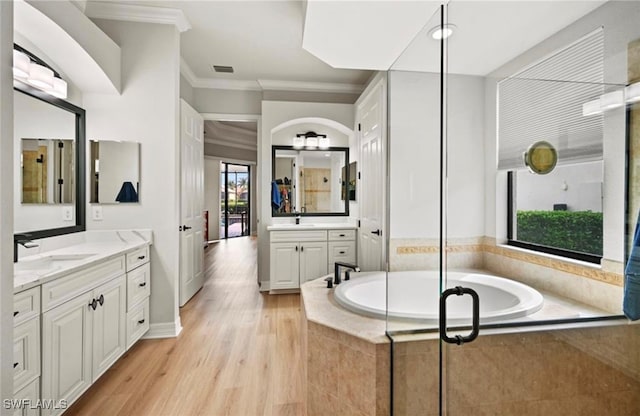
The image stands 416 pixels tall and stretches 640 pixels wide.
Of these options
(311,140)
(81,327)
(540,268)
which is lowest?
(81,327)

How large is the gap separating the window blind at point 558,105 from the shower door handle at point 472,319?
1.93 ft

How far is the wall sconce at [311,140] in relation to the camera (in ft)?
15.2

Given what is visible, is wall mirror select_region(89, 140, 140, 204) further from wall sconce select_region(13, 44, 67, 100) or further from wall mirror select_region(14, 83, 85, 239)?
wall sconce select_region(13, 44, 67, 100)

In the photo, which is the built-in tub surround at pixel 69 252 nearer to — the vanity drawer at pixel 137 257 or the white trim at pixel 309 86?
the vanity drawer at pixel 137 257

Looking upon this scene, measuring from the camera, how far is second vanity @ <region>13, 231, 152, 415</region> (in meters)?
1.44

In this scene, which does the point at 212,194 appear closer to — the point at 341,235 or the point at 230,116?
the point at 230,116

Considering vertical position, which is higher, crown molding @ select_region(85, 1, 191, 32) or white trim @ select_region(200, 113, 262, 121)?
crown molding @ select_region(85, 1, 191, 32)

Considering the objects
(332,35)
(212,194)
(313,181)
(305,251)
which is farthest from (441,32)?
(212,194)

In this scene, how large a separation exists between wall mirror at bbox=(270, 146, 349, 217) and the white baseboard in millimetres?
2186

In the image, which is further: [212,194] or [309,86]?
[212,194]

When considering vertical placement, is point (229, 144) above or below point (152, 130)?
above

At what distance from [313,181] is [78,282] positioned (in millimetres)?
3341

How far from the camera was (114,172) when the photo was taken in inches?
107

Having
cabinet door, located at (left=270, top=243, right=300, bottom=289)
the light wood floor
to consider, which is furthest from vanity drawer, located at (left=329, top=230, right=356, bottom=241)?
the light wood floor
